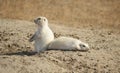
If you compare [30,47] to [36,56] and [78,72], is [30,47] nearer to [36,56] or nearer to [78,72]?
[36,56]

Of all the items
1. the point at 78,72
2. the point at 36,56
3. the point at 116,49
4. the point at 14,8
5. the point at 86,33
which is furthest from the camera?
the point at 14,8

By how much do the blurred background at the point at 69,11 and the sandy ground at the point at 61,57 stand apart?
3259 mm

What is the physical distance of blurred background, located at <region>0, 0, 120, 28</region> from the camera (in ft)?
50.1

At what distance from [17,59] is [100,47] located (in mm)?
2410

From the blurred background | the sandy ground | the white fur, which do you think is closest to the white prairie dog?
the white fur

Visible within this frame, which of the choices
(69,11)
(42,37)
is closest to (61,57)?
(42,37)

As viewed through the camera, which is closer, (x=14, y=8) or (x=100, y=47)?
(x=100, y=47)

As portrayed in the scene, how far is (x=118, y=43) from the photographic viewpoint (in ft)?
35.8

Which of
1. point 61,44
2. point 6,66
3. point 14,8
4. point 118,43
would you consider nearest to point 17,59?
point 6,66

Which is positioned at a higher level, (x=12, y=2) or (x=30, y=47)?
(x=12, y=2)

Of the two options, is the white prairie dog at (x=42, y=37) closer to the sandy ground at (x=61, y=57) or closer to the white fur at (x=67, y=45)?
the white fur at (x=67, y=45)

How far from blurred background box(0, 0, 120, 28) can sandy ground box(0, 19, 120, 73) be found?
3.26m

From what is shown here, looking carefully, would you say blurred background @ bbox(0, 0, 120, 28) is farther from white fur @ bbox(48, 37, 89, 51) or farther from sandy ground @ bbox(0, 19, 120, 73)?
white fur @ bbox(48, 37, 89, 51)

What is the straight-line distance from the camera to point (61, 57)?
9430 millimetres
